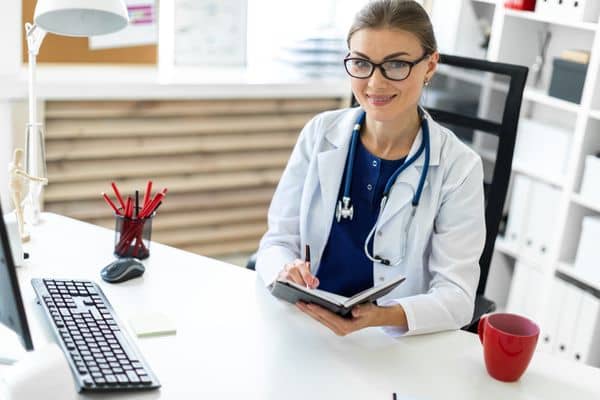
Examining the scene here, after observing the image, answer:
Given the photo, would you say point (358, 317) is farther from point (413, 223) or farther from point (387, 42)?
point (387, 42)

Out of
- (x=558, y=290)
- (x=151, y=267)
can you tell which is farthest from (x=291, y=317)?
(x=558, y=290)

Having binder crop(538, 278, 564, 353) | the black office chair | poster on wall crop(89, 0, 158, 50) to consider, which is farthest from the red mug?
poster on wall crop(89, 0, 158, 50)

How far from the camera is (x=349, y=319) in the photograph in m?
1.46

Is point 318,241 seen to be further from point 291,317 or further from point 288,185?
point 291,317

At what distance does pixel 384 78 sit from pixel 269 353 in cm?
63

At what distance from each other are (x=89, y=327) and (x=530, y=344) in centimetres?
78

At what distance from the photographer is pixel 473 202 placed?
1662 mm

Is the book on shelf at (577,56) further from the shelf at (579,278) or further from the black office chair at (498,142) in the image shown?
the black office chair at (498,142)

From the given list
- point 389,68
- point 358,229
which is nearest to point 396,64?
point 389,68

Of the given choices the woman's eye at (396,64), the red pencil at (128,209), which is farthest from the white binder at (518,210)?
the red pencil at (128,209)

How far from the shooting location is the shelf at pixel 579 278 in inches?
106

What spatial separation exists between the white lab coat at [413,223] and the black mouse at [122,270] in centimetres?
27

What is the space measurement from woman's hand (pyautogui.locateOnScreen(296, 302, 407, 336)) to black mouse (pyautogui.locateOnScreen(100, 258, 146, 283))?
14.8 inches

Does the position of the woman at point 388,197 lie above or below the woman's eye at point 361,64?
below
